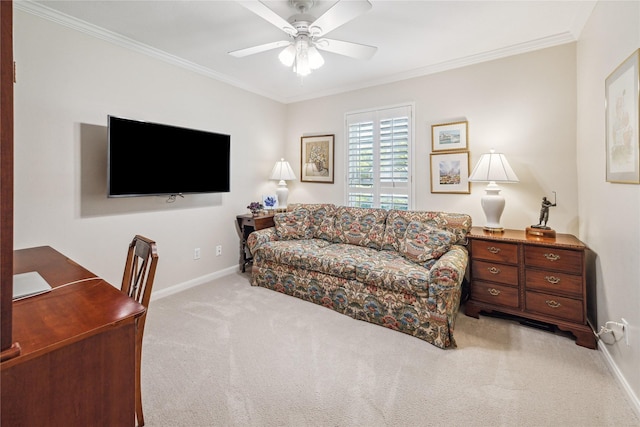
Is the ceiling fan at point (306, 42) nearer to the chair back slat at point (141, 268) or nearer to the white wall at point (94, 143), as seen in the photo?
the white wall at point (94, 143)

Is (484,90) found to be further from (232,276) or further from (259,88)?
(232,276)

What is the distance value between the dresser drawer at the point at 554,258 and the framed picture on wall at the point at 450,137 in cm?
132

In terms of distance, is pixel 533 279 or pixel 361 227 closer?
pixel 533 279

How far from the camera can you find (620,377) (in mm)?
1725

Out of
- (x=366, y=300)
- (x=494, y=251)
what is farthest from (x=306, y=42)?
(x=494, y=251)

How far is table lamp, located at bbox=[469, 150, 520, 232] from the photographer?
2.64 metres

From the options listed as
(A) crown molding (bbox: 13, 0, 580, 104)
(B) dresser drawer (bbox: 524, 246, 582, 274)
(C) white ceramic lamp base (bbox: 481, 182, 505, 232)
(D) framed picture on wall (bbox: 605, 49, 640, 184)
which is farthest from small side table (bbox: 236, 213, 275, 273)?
(D) framed picture on wall (bbox: 605, 49, 640, 184)

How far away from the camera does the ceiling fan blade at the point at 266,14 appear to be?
5.51 ft

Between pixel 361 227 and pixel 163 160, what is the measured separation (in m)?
2.25

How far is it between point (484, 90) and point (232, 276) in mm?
3689

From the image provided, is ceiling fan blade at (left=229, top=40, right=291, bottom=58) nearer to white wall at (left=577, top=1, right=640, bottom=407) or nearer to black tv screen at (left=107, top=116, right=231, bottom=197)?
black tv screen at (left=107, top=116, right=231, bottom=197)

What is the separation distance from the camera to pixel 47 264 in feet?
5.35

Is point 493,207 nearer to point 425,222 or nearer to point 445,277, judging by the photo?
point 425,222

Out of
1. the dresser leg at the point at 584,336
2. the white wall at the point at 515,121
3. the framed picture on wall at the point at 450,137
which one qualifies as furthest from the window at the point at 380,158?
the dresser leg at the point at 584,336
